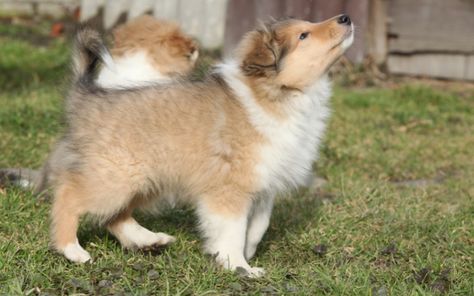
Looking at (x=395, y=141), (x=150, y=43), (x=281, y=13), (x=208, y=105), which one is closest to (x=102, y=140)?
(x=208, y=105)

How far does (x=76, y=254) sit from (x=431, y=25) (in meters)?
6.84

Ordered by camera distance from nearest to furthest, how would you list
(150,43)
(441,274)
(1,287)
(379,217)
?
(1,287) < (441,274) < (379,217) < (150,43)

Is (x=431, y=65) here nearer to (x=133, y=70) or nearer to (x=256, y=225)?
(x=133, y=70)

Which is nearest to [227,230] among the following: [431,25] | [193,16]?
[431,25]

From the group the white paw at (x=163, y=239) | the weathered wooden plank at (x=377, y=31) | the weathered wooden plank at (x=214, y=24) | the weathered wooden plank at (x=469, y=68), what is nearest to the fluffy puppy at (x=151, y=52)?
the white paw at (x=163, y=239)

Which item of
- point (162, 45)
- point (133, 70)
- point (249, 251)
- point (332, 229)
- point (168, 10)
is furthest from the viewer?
point (168, 10)

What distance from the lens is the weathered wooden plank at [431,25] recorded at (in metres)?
9.68

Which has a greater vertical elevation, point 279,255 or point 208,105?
point 208,105

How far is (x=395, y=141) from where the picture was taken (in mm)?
7277

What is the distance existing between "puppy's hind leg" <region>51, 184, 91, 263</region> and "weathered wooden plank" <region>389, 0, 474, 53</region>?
661 centimetres

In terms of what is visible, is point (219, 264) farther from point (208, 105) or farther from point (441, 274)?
point (441, 274)

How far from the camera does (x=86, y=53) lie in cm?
444

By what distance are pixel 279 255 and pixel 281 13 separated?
560cm

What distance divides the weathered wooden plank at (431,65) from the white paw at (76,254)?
6.72 m
